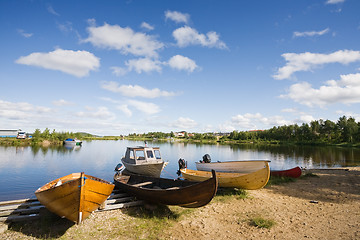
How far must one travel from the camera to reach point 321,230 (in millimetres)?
7273

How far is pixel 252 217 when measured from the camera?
8.68m

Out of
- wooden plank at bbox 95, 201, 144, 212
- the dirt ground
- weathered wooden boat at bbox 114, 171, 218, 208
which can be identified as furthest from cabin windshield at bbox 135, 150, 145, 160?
the dirt ground

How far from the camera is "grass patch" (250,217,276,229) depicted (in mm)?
7695

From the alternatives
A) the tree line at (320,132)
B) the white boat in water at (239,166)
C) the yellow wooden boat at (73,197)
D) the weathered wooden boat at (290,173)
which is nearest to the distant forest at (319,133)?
the tree line at (320,132)

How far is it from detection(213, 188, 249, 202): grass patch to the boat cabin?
5.85 m

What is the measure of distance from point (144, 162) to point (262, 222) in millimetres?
9962

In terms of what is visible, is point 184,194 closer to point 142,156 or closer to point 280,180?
point 142,156

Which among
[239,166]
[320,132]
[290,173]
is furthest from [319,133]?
[239,166]

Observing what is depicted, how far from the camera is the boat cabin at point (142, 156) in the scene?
15.6 m

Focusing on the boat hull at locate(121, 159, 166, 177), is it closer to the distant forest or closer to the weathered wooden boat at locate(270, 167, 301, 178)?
the weathered wooden boat at locate(270, 167, 301, 178)

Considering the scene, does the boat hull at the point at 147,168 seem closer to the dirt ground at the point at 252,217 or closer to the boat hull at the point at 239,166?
the boat hull at the point at 239,166

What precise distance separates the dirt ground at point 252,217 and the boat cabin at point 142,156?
20.6ft

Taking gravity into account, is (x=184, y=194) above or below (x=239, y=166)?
below

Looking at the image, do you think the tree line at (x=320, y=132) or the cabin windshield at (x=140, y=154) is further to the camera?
the tree line at (x=320, y=132)
